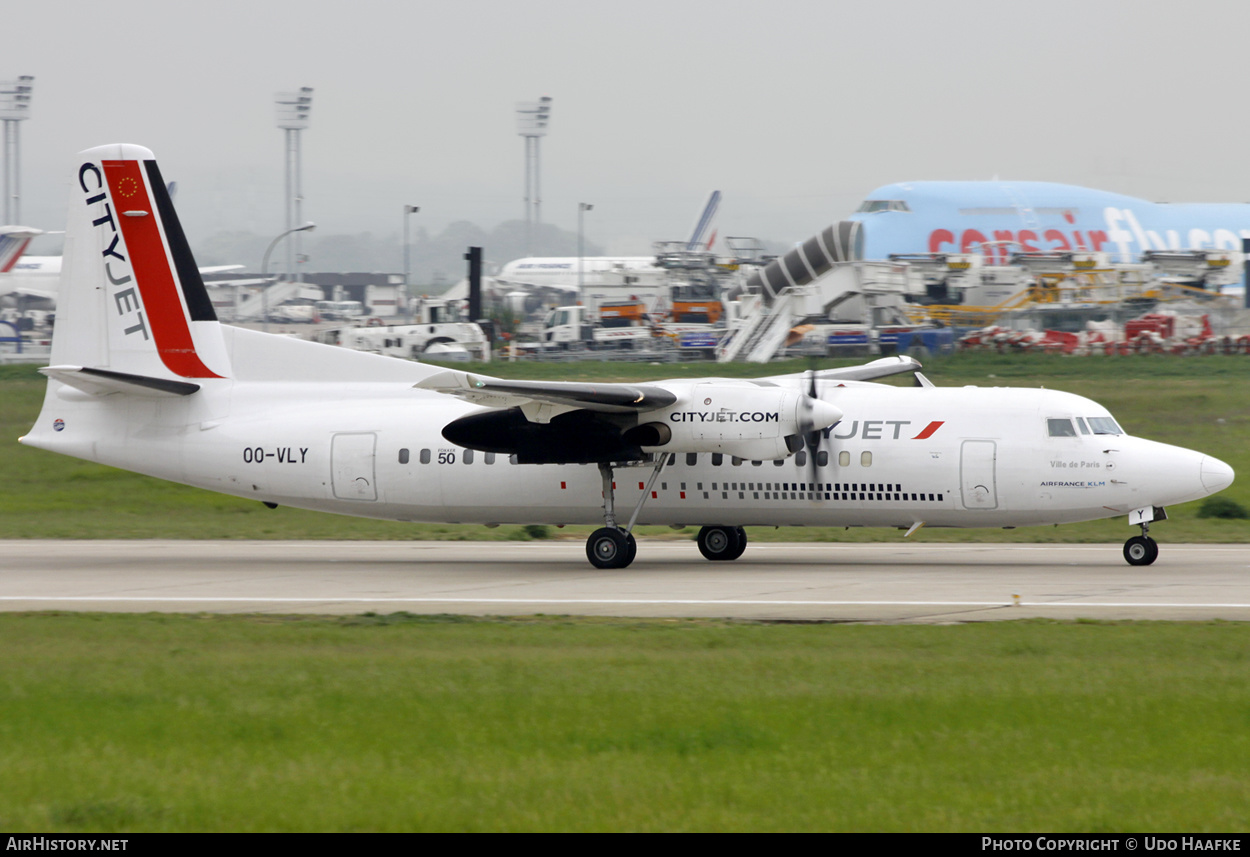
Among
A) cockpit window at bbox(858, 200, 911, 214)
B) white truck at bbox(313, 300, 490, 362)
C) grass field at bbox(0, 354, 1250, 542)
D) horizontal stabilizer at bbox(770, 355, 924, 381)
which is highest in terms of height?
cockpit window at bbox(858, 200, 911, 214)

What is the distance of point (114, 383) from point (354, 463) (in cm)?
403

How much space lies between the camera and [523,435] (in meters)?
19.8

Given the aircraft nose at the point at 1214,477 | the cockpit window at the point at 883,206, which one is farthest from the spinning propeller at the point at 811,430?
the cockpit window at the point at 883,206

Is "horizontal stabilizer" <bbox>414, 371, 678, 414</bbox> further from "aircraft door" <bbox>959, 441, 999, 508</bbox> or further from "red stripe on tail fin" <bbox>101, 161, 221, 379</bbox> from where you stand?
"red stripe on tail fin" <bbox>101, 161, 221, 379</bbox>

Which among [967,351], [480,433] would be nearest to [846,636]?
[480,433]

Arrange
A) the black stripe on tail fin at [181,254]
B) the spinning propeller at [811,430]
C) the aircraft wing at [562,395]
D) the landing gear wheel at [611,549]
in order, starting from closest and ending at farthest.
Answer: the aircraft wing at [562,395], the spinning propeller at [811,430], the landing gear wheel at [611,549], the black stripe on tail fin at [181,254]

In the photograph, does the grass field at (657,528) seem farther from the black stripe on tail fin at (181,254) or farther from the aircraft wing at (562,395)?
the aircraft wing at (562,395)

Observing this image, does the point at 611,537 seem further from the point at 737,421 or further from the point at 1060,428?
the point at 1060,428

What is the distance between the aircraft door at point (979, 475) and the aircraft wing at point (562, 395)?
450cm

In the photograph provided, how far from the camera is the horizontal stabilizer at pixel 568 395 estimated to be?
18172 millimetres

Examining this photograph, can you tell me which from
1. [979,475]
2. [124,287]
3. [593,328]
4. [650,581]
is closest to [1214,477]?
[979,475]

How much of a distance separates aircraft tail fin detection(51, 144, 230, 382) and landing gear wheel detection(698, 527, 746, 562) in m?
8.69

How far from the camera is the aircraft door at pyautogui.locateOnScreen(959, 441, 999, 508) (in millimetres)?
19031

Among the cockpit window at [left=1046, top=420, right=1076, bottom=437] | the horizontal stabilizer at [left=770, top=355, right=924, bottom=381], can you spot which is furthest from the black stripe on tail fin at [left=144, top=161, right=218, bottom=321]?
the cockpit window at [left=1046, top=420, right=1076, bottom=437]
